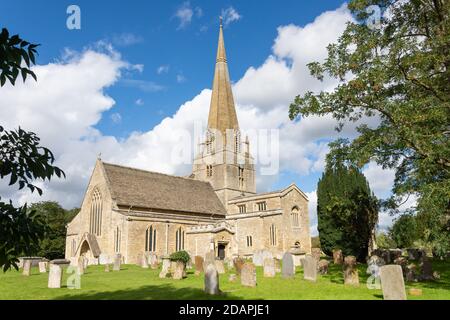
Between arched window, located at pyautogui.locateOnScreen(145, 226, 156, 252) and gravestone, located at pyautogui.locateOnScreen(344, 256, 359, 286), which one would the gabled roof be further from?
gravestone, located at pyautogui.locateOnScreen(344, 256, 359, 286)

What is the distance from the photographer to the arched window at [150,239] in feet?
107

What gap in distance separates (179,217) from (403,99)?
84.2 feet

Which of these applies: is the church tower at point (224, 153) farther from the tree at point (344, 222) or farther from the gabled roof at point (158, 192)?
the tree at point (344, 222)

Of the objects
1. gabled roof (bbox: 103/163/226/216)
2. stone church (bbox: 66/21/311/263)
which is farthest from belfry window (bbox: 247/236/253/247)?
gabled roof (bbox: 103/163/226/216)

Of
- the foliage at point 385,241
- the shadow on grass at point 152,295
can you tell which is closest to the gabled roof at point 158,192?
the foliage at point 385,241

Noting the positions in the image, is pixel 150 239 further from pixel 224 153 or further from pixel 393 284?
pixel 393 284

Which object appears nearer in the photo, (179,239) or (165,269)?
(165,269)

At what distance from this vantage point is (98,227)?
3459 cm

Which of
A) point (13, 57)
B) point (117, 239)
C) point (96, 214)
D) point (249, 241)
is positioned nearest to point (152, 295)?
point (13, 57)

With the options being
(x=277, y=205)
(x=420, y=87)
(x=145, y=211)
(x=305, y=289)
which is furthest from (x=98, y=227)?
(x=420, y=87)

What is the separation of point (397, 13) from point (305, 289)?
11325mm

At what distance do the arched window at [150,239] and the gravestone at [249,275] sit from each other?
20.8m

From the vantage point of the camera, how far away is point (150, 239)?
3281cm

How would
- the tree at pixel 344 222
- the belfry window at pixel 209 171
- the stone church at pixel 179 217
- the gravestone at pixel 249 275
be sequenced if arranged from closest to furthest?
the gravestone at pixel 249 275 → the tree at pixel 344 222 → the stone church at pixel 179 217 → the belfry window at pixel 209 171
